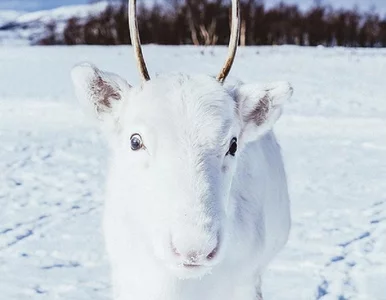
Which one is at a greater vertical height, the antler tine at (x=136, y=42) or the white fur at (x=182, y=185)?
the antler tine at (x=136, y=42)

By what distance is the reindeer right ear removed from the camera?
2.62 meters

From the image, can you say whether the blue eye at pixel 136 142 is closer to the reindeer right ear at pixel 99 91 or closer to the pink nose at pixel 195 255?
the reindeer right ear at pixel 99 91

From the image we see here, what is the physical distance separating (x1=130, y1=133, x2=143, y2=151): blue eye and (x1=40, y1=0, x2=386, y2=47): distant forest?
38.8 m

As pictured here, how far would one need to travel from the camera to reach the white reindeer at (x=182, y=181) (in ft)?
7.23

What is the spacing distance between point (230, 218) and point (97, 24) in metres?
56.0

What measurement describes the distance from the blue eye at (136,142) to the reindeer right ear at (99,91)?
0.92ft

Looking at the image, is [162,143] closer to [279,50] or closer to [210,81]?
[210,81]

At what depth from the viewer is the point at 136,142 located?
2.49 metres

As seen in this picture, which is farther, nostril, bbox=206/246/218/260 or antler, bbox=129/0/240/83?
antler, bbox=129/0/240/83

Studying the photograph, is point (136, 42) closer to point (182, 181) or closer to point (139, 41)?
point (139, 41)

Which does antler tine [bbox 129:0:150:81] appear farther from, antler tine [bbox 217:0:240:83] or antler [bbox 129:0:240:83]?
antler tine [bbox 217:0:240:83]

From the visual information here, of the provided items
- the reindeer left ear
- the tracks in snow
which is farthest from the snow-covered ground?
the reindeer left ear

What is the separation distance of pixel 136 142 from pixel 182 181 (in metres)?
0.32

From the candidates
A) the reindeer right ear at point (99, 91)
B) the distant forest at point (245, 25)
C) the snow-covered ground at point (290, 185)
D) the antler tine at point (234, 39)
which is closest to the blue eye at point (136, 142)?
the reindeer right ear at point (99, 91)
